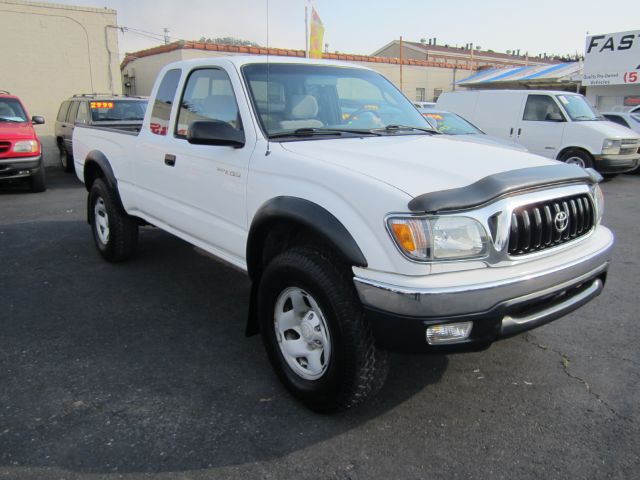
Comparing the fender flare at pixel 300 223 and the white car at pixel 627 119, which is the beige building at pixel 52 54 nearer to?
the fender flare at pixel 300 223

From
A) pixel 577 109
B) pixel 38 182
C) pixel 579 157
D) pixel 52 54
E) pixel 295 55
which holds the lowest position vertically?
pixel 38 182

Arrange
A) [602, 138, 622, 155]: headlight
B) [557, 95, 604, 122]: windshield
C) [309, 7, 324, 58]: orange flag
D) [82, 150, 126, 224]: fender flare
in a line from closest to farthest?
[82, 150, 126, 224]: fender flare, [309, 7, 324, 58]: orange flag, [602, 138, 622, 155]: headlight, [557, 95, 604, 122]: windshield

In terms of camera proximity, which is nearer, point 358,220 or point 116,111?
point 358,220

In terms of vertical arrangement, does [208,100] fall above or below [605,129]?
above

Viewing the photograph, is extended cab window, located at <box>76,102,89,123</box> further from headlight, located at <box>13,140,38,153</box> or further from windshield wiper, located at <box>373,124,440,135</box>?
windshield wiper, located at <box>373,124,440,135</box>

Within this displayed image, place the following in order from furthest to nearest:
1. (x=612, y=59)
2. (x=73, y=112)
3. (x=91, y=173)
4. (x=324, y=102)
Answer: (x=612, y=59)
(x=73, y=112)
(x=91, y=173)
(x=324, y=102)

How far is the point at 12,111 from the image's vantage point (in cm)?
1046

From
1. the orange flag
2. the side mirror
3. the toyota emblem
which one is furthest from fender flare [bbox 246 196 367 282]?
the orange flag

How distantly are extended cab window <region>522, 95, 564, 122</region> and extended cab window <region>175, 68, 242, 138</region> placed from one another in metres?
9.46

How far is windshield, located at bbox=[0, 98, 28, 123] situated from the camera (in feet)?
33.6

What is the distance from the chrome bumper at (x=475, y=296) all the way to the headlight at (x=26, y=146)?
9.48 meters

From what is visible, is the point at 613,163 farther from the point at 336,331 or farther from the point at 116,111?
the point at 116,111

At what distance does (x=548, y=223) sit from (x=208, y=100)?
2.47m

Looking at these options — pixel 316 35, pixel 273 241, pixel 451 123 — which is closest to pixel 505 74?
pixel 451 123
